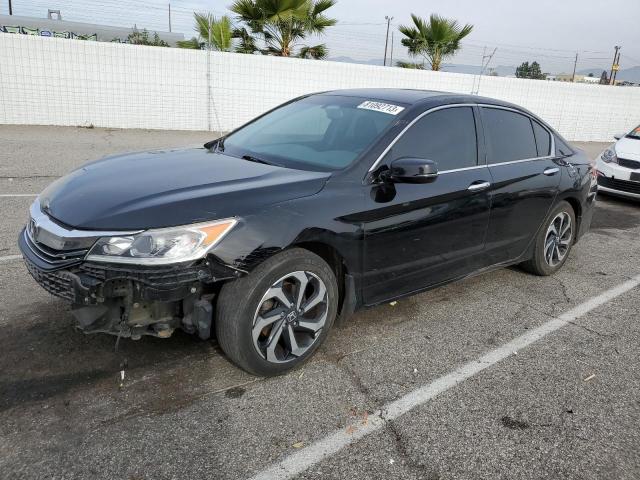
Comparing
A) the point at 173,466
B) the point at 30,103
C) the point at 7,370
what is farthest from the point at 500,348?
the point at 30,103

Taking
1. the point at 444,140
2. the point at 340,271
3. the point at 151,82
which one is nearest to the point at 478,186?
the point at 444,140

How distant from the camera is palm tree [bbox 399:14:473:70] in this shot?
19609 mm

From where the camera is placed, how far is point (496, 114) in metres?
4.43

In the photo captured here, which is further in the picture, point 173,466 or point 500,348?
point 500,348

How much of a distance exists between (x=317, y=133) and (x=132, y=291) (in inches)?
73.4

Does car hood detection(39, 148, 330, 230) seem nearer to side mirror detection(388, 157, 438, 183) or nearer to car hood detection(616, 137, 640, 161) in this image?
side mirror detection(388, 157, 438, 183)

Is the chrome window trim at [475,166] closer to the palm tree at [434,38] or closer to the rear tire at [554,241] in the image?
the rear tire at [554,241]

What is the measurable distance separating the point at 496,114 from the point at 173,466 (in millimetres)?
3576

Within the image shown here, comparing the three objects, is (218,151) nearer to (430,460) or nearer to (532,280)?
(430,460)

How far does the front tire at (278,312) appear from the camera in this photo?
2.81m

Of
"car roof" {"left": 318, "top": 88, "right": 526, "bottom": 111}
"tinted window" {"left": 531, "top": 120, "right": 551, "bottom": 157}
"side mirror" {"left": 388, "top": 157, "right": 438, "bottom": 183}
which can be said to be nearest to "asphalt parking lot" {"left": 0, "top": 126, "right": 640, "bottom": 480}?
"side mirror" {"left": 388, "top": 157, "right": 438, "bottom": 183}

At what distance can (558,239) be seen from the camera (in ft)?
16.7

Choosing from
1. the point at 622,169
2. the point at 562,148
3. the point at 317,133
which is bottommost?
the point at 622,169

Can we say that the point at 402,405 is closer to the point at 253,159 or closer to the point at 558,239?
the point at 253,159
